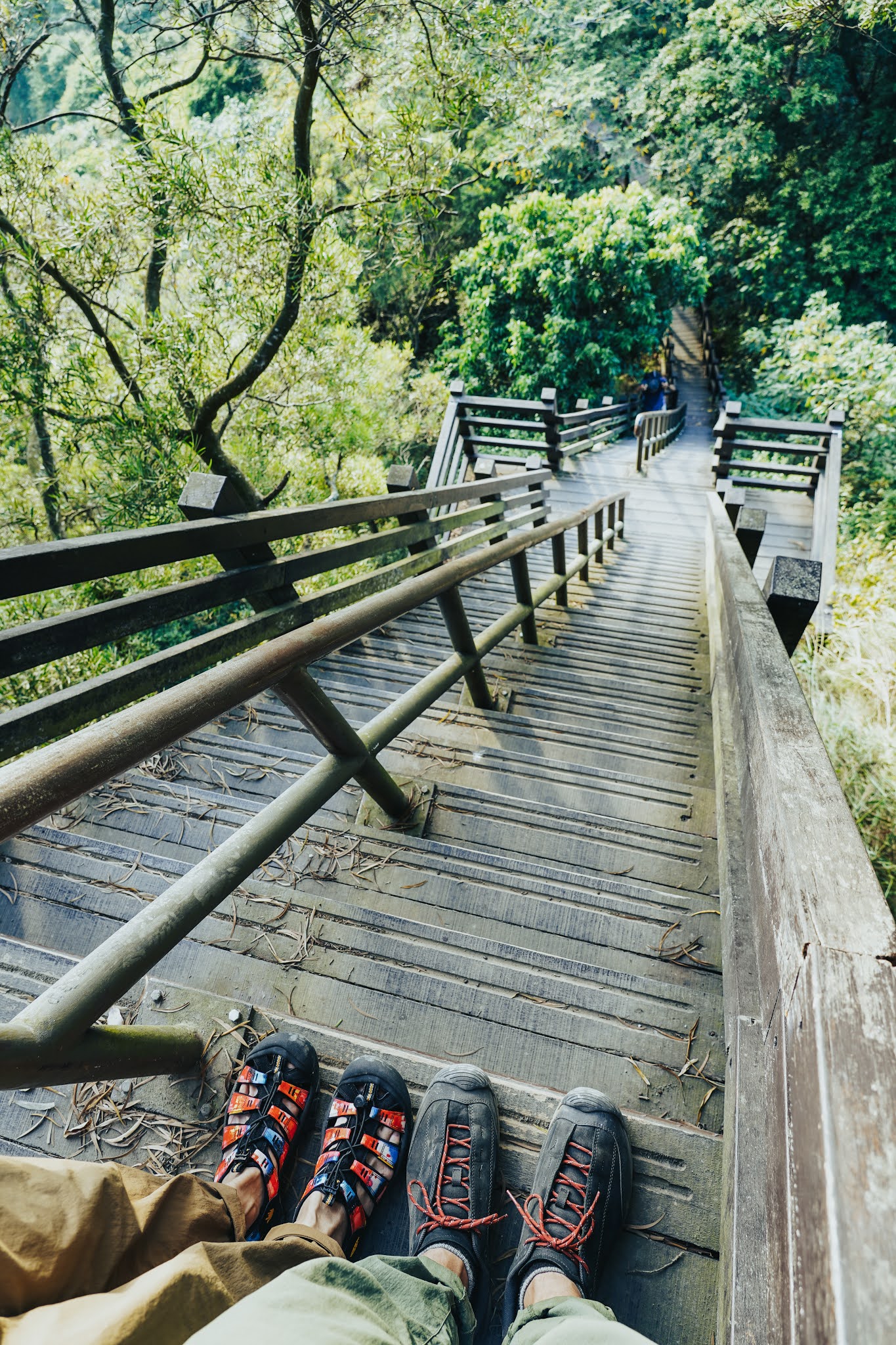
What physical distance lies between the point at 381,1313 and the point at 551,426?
9.88 metres

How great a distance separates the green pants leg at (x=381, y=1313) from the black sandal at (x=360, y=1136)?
22 cm

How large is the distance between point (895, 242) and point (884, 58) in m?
4.12

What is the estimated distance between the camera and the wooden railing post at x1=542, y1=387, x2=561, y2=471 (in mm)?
9297

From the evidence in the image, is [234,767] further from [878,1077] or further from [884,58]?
[884,58]

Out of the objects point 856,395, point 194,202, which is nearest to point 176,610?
point 194,202

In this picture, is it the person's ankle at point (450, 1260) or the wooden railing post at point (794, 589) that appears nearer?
the person's ankle at point (450, 1260)

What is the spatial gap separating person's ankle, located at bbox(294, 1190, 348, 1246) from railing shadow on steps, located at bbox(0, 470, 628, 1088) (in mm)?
424

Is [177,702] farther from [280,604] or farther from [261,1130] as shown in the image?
[261,1130]

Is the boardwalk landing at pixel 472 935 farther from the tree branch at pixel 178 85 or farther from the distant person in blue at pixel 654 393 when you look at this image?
the distant person in blue at pixel 654 393

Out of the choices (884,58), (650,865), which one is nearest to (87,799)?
(650,865)

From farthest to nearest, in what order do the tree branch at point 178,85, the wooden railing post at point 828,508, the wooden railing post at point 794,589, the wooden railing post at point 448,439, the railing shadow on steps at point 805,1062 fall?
1. the wooden railing post at point 448,439
2. the wooden railing post at point 828,508
3. the tree branch at point 178,85
4. the wooden railing post at point 794,589
5. the railing shadow on steps at point 805,1062

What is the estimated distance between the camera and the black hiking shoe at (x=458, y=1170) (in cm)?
144

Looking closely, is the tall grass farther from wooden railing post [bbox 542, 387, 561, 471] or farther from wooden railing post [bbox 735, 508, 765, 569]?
wooden railing post [bbox 542, 387, 561, 471]

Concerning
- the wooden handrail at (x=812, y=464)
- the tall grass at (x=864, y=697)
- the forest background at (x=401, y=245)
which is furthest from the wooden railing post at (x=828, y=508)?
the forest background at (x=401, y=245)
